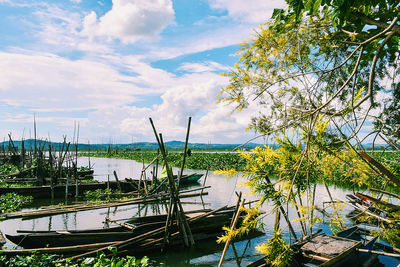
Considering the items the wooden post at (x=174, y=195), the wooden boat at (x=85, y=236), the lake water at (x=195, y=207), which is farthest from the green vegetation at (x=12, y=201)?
the wooden post at (x=174, y=195)

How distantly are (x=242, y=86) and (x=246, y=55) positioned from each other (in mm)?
704

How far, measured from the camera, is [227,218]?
31.9 feet

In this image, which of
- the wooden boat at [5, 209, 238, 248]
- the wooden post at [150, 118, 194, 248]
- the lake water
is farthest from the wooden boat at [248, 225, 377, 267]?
the wooden boat at [5, 209, 238, 248]

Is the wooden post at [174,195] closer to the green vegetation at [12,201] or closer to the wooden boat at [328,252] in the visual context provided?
the wooden boat at [328,252]

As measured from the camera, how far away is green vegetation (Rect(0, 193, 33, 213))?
10902 mm

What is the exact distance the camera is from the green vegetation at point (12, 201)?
10.9 metres

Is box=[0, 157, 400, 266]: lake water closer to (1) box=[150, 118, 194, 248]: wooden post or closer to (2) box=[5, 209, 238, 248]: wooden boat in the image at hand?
(1) box=[150, 118, 194, 248]: wooden post

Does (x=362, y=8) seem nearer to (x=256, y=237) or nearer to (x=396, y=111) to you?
(x=396, y=111)

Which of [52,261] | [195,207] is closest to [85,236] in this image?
[52,261]

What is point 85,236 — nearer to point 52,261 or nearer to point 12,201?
point 52,261

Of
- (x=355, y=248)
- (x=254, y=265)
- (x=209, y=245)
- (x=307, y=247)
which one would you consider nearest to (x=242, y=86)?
(x=254, y=265)

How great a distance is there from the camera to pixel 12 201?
1244 centimetres

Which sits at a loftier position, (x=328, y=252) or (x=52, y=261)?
(x=52, y=261)

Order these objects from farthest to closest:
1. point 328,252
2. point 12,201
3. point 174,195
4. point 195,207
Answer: point 195,207 → point 12,201 → point 174,195 → point 328,252
